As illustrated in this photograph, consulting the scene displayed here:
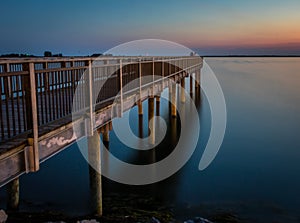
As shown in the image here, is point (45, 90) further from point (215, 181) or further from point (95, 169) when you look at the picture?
point (215, 181)

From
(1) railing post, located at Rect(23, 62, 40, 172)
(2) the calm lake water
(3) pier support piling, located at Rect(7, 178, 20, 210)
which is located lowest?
(2) the calm lake water

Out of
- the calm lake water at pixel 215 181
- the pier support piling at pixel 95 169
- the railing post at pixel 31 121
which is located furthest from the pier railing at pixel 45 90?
the calm lake water at pixel 215 181

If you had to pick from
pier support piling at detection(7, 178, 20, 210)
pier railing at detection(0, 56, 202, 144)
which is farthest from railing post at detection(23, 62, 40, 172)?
pier support piling at detection(7, 178, 20, 210)

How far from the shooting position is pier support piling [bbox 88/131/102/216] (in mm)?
8219

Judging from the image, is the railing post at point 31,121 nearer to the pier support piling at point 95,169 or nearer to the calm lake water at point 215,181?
the pier support piling at point 95,169

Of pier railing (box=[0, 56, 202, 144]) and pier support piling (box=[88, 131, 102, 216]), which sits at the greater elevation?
pier railing (box=[0, 56, 202, 144])

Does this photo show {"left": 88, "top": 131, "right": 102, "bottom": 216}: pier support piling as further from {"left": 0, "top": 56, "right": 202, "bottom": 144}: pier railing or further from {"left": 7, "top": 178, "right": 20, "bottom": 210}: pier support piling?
{"left": 7, "top": 178, "right": 20, "bottom": 210}: pier support piling

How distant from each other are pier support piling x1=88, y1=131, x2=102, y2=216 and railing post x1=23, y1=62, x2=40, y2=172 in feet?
12.1

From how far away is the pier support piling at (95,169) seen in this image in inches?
324

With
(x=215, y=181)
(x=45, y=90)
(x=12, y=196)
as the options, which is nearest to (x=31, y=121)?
(x=45, y=90)

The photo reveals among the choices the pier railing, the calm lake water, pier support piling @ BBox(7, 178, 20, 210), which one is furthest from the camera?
the calm lake water

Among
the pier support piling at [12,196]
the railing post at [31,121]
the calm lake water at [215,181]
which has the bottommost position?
the calm lake water at [215,181]

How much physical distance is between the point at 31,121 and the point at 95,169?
425cm

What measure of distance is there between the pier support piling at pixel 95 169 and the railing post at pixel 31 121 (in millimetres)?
3686
